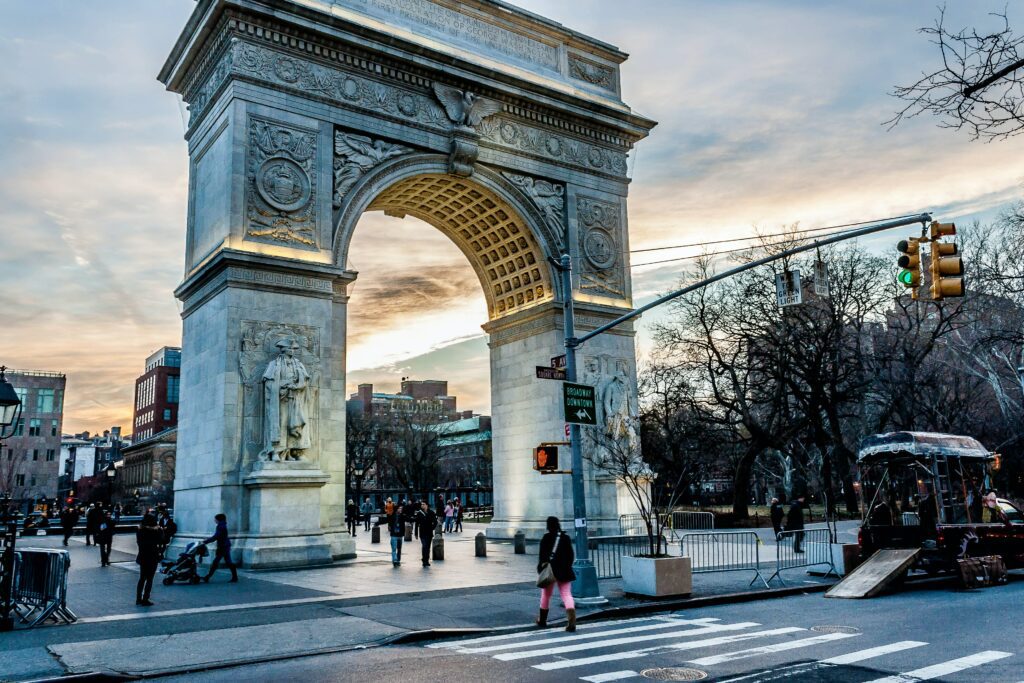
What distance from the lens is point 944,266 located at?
12.2 meters

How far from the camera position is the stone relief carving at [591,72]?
1356 inches

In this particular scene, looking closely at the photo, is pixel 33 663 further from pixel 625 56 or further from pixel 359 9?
pixel 625 56

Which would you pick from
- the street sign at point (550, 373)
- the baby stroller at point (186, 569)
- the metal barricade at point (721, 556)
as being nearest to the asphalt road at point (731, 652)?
the street sign at point (550, 373)

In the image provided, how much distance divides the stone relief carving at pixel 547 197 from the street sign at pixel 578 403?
15976mm

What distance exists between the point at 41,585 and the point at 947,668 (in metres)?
13.8

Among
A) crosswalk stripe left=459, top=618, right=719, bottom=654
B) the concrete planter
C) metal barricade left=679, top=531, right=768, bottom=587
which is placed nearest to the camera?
crosswalk stripe left=459, top=618, right=719, bottom=654

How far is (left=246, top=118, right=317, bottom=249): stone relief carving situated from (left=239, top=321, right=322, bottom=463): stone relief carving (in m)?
2.91

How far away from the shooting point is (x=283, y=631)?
42.3ft

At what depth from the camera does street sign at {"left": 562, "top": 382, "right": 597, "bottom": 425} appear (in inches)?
651

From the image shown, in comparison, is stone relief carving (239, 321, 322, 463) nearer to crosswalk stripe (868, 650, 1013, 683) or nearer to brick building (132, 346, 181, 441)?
crosswalk stripe (868, 650, 1013, 683)

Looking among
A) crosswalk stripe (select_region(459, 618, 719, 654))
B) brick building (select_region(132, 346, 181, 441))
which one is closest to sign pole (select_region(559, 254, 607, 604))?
crosswalk stripe (select_region(459, 618, 719, 654))

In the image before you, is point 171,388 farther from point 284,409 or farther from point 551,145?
point 284,409

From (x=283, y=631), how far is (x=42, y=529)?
44.7m

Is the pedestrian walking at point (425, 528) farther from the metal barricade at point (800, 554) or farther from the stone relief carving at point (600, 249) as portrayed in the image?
the stone relief carving at point (600, 249)
